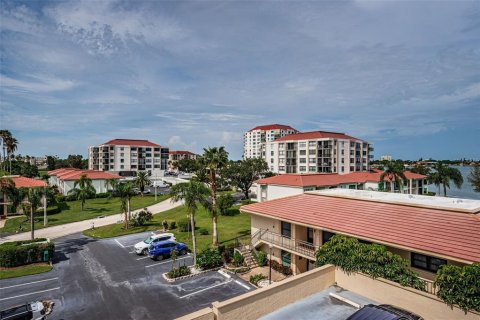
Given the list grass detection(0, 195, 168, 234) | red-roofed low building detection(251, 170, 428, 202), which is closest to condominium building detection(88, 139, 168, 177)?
grass detection(0, 195, 168, 234)

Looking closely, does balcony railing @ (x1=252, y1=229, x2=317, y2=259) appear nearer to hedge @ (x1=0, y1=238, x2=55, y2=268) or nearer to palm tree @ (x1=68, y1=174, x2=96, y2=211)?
hedge @ (x1=0, y1=238, x2=55, y2=268)

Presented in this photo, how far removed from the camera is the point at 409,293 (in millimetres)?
13836

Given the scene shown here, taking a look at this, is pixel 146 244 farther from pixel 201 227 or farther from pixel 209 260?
pixel 201 227

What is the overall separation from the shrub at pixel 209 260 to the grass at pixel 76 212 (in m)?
31.8

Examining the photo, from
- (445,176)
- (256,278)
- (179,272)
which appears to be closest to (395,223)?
(256,278)

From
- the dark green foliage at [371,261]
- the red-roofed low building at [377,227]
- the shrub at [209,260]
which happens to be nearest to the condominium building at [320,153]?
the red-roofed low building at [377,227]

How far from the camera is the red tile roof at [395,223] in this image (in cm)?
1627

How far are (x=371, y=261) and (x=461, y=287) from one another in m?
4.05

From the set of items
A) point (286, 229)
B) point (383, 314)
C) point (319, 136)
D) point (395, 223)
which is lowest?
point (286, 229)

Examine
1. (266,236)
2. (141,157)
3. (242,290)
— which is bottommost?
(242,290)

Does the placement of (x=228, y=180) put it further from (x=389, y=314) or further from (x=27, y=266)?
(x=389, y=314)

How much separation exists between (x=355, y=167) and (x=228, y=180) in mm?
48332

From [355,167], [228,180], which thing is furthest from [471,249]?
[355,167]

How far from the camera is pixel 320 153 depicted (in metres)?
91.4
